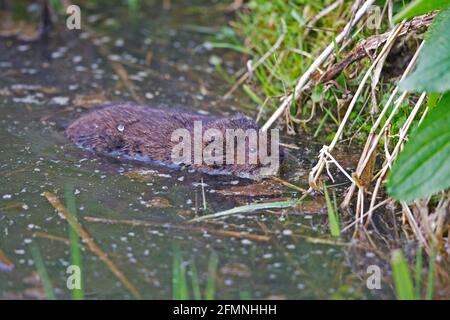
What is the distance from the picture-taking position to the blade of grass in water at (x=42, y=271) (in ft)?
10.4

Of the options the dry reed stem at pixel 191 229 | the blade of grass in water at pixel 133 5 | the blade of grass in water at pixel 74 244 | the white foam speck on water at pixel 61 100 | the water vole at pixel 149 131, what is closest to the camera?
the blade of grass in water at pixel 74 244

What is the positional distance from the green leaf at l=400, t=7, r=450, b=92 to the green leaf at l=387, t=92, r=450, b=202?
256mm

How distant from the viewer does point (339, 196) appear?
4.25 meters

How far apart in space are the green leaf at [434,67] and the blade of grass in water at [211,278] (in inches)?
44.6

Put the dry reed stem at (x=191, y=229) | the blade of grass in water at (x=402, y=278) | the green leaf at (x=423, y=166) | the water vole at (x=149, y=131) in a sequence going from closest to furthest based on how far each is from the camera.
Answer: the blade of grass in water at (x=402, y=278) → the green leaf at (x=423, y=166) → the dry reed stem at (x=191, y=229) → the water vole at (x=149, y=131)

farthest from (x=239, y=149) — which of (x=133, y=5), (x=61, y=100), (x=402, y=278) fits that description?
(x=133, y=5)

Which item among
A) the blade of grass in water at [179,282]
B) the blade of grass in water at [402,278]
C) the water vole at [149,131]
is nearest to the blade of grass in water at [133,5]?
the water vole at [149,131]

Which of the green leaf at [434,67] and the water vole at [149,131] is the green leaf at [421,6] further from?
the water vole at [149,131]

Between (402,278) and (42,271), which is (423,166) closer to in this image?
(402,278)

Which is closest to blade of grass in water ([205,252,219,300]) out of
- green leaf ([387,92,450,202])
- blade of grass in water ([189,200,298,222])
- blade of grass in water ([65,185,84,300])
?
blade of grass in water ([189,200,298,222])

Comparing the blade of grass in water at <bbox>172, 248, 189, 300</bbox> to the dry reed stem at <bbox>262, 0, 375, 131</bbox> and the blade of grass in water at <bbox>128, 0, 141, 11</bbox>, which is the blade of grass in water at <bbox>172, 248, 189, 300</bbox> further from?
the blade of grass in water at <bbox>128, 0, 141, 11</bbox>

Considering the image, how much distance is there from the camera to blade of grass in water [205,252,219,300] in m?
3.09

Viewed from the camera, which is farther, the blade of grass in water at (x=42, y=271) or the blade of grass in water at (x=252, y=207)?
the blade of grass in water at (x=252, y=207)

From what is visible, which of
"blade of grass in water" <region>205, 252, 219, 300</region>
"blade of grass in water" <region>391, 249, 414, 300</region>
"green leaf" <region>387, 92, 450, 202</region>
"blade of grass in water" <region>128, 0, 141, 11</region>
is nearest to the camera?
Result: "blade of grass in water" <region>391, 249, 414, 300</region>
